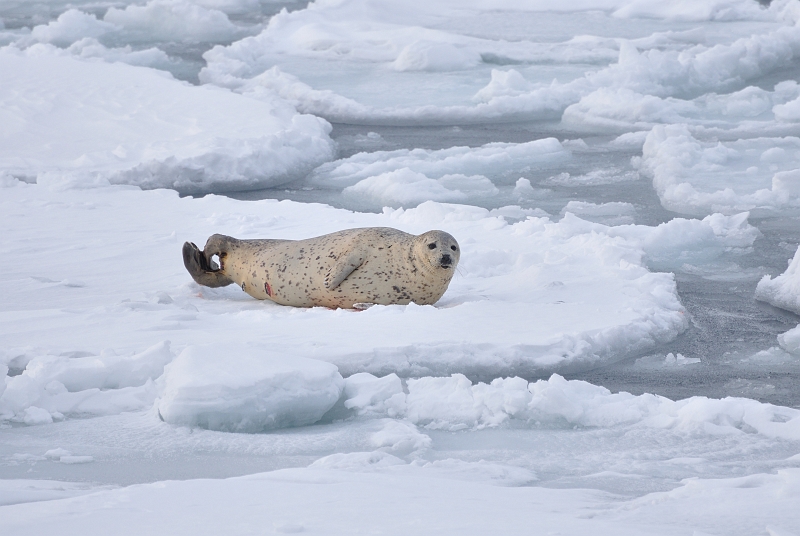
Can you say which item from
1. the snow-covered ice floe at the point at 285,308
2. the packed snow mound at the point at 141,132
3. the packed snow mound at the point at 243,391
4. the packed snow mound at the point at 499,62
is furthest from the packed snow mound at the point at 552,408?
the packed snow mound at the point at 499,62

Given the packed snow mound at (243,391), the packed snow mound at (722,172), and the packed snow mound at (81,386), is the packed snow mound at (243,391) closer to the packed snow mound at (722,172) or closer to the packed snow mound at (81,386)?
the packed snow mound at (81,386)

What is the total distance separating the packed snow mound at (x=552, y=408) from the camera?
11.0ft

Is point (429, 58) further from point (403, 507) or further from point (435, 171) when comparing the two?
point (403, 507)

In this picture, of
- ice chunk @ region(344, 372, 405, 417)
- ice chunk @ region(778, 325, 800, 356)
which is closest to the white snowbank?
ice chunk @ region(344, 372, 405, 417)

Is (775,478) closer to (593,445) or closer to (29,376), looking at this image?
(593,445)

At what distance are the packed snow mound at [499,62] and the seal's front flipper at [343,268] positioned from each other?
553cm

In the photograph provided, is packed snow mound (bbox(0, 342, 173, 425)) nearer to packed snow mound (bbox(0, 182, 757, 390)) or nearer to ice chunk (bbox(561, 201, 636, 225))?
packed snow mound (bbox(0, 182, 757, 390))

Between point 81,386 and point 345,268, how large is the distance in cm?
150

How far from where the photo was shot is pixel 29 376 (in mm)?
3461

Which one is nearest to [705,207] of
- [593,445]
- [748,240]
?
[748,240]

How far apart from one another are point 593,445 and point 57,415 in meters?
1.81

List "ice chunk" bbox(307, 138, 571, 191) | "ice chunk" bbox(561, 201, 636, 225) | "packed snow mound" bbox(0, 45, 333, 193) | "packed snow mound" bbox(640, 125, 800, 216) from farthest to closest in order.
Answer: "ice chunk" bbox(307, 138, 571, 191) → "packed snow mound" bbox(0, 45, 333, 193) → "packed snow mound" bbox(640, 125, 800, 216) → "ice chunk" bbox(561, 201, 636, 225)

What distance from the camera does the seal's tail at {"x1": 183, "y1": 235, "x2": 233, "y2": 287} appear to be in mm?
4996

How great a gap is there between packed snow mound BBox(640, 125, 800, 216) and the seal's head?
9.57ft
